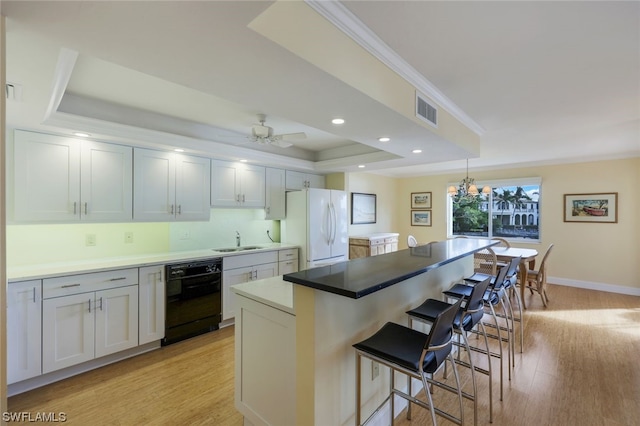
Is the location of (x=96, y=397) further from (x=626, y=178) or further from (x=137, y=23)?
(x=626, y=178)

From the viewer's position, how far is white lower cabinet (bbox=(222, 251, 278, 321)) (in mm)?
3537

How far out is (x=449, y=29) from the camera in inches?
62.2

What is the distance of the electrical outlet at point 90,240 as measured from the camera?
→ 299 centimetres

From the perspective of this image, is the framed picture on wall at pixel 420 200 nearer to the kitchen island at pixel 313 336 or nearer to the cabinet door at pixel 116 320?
the kitchen island at pixel 313 336

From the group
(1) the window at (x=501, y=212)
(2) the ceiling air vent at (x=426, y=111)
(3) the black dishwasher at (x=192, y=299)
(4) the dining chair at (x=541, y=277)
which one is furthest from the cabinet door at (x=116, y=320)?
(1) the window at (x=501, y=212)

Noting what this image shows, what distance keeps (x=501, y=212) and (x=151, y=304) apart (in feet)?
21.7

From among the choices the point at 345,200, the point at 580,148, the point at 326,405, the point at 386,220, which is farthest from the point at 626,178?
the point at 326,405

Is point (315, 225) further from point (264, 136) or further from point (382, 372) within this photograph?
point (382, 372)

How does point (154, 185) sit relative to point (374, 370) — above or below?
above

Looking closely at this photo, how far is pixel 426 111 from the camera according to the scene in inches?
93.8

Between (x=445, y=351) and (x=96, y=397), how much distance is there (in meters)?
2.64

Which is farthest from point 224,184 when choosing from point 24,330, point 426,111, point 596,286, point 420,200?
point 596,286

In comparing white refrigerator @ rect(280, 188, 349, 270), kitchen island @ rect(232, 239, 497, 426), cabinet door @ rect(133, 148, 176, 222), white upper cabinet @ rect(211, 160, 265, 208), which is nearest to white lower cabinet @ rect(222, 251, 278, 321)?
white refrigerator @ rect(280, 188, 349, 270)

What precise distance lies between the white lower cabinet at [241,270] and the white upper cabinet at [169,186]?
2.28ft
